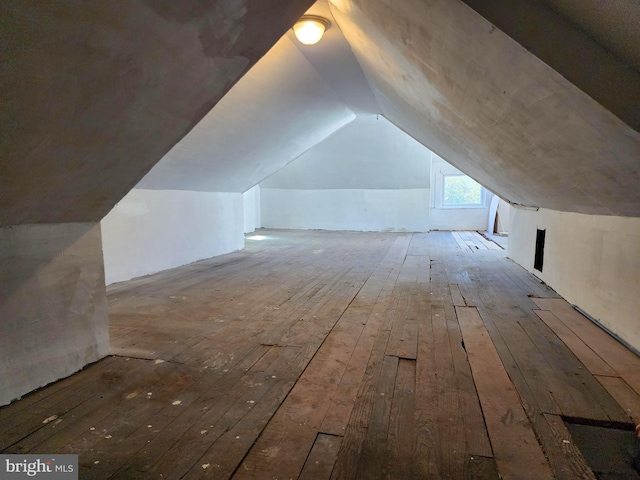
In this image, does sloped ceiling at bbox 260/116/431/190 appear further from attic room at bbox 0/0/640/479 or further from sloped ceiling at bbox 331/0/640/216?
sloped ceiling at bbox 331/0/640/216

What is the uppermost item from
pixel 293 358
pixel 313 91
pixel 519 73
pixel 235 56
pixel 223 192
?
pixel 313 91

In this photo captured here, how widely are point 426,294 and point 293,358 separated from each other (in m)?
1.93

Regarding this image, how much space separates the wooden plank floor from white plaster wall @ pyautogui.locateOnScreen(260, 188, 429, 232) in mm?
7009

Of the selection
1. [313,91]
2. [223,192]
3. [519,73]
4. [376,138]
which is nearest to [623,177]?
[519,73]

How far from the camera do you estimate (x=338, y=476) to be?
4.16 feet

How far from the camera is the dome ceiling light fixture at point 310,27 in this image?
2.88 metres

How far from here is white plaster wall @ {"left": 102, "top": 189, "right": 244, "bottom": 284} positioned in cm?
420

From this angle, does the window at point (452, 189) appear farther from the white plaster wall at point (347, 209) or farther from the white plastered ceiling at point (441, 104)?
the white plastered ceiling at point (441, 104)

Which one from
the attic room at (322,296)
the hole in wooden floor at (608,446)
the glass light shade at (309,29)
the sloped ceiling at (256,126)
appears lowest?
the hole in wooden floor at (608,446)

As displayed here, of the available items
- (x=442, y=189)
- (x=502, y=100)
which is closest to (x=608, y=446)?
(x=502, y=100)

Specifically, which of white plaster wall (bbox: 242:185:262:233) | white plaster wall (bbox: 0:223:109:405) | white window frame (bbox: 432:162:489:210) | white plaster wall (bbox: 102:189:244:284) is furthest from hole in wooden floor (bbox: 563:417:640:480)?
white window frame (bbox: 432:162:489:210)

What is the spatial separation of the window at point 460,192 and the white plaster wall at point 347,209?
1.21 m

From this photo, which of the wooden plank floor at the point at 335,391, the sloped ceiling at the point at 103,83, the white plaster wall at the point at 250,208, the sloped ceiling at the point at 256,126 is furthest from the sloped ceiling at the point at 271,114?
the white plaster wall at the point at 250,208

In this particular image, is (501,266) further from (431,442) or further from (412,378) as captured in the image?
(431,442)
